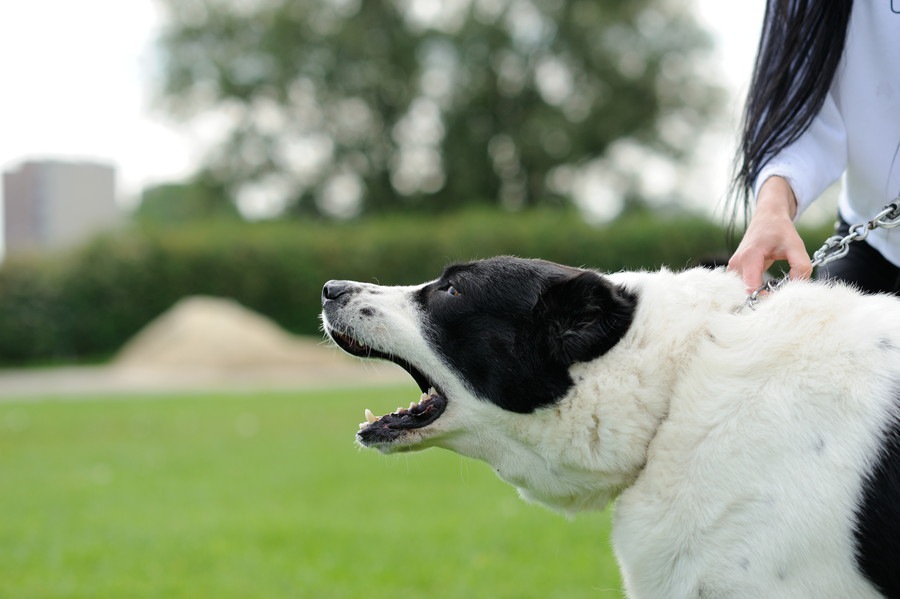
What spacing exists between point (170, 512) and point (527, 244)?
19702mm

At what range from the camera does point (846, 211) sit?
3055 mm

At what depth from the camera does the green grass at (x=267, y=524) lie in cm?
522

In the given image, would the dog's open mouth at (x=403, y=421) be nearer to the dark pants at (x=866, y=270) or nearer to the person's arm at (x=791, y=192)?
the person's arm at (x=791, y=192)

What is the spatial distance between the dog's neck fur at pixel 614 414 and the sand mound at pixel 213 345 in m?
17.6

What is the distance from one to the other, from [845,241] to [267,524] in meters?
4.93

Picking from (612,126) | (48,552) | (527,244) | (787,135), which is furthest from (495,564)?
(612,126)

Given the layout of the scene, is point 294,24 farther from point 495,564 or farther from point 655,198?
point 495,564

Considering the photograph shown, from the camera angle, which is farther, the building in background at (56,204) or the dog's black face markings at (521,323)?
the building in background at (56,204)

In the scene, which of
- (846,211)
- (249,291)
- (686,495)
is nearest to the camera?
(686,495)

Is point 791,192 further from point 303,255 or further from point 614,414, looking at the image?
point 303,255

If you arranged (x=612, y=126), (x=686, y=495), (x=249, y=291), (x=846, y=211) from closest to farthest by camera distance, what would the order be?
(x=686, y=495)
(x=846, y=211)
(x=249, y=291)
(x=612, y=126)

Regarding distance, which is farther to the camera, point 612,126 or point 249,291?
point 612,126

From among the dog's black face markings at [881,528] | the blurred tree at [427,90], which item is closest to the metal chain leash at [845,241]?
the dog's black face markings at [881,528]

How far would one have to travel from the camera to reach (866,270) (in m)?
2.93
